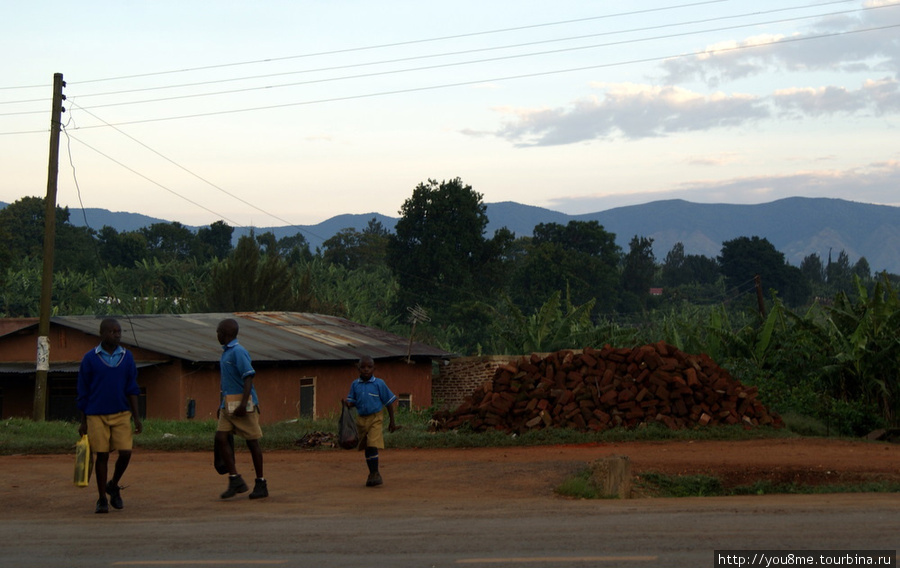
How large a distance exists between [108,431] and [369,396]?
275cm

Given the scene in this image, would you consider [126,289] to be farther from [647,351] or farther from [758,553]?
[758,553]

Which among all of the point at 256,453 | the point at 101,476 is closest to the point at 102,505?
the point at 101,476

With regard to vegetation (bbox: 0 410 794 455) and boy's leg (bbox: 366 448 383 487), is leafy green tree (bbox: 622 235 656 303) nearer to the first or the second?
vegetation (bbox: 0 410 794 455)

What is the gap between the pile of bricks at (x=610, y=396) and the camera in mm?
16906

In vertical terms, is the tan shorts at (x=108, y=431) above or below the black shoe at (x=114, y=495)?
above

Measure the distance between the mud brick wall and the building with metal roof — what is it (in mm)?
734

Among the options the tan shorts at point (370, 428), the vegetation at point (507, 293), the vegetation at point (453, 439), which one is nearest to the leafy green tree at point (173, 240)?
the vegetation at point (507, 293)

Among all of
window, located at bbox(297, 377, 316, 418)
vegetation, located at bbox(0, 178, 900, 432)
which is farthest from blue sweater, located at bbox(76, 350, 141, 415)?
window, located at bbox(297, 377, 316, 418)

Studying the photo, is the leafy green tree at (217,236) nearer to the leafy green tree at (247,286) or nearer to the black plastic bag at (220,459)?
the leafy green tree at (247,286)

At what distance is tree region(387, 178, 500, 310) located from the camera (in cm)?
6525

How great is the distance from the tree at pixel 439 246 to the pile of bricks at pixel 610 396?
46.5 meters

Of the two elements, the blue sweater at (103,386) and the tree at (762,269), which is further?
the tree at (762,269)

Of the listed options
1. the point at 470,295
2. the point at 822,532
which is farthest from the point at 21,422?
the point at 470,295

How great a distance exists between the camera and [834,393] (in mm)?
19953
